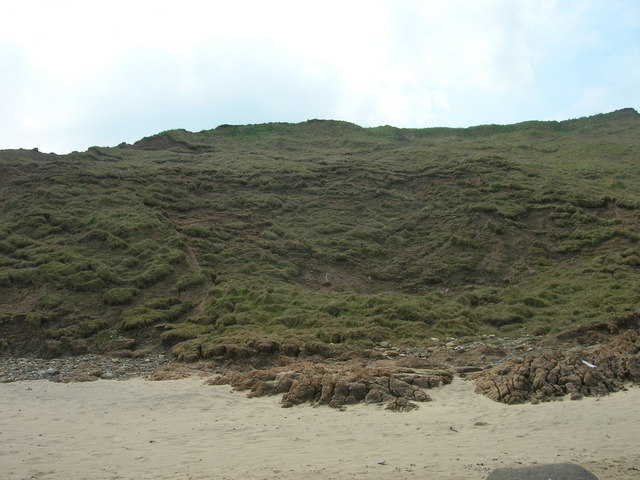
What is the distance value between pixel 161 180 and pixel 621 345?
21463 mm

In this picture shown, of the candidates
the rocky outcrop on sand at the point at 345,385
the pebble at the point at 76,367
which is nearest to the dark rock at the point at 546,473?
the rocky outcrop on sand at the point at 345,385

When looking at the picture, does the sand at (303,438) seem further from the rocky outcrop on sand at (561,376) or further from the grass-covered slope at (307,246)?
the grass-covered slope at (307,246)

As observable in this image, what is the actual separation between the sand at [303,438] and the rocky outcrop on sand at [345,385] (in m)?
0.25

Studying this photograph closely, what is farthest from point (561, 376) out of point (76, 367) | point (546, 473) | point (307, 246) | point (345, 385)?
point (307, 246)

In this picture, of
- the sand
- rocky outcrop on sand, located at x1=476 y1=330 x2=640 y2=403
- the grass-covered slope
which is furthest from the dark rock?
the grass-covered slope

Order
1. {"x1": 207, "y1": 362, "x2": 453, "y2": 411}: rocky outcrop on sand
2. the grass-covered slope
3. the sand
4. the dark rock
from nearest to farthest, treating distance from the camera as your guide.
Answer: the dark rock, the sand, {"x1": 207, "y1": 362, "x2": 453, "y2": 411}: rocky outcrop on sand, the grass-covered slope

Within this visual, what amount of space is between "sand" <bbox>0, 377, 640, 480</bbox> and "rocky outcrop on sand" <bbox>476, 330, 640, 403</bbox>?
264 millimetres

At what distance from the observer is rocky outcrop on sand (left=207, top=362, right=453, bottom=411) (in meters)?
9.17

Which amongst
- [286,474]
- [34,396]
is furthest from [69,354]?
[286,474]

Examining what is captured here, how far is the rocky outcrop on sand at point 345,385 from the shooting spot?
9.17 meters

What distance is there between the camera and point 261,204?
25641mm

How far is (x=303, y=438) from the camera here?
764 cm

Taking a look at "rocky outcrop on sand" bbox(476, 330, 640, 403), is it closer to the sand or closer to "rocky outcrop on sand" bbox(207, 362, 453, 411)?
the sand

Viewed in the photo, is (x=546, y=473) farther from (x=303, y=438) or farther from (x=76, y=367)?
(x=76, y=367)
